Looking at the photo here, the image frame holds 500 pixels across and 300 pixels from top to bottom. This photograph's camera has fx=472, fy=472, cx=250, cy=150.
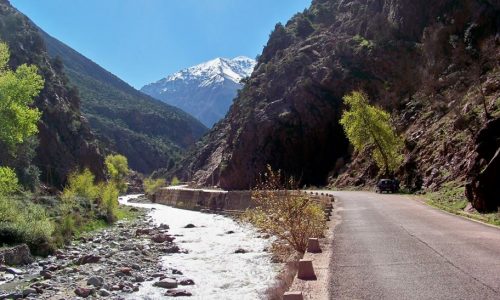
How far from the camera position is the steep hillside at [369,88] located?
4522cm

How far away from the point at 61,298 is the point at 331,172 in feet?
190

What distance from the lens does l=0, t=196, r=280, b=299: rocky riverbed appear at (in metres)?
17.5

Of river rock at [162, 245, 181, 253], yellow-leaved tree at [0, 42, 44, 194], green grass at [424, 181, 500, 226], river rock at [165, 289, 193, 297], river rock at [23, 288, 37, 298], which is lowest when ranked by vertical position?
river rock at [162, 245, 181, 253]

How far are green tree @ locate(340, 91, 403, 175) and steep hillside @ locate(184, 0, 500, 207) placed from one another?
5.18 feet

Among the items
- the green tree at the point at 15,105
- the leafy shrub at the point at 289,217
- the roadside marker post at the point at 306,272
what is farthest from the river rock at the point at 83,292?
the green tree at the point at 15,105

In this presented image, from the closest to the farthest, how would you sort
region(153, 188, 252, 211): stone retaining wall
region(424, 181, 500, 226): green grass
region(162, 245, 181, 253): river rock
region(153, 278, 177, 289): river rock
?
region(424, 181, 500, 226): green grass
region(153, 278, 177, 289): river rock
region(162, 245, 181, 253): river rock
region(153, 188, 252, 211): stone retaining wall

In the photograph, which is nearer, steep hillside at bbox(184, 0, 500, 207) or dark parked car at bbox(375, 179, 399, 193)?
dark parked car at bbox(375, 179, 399, 193)

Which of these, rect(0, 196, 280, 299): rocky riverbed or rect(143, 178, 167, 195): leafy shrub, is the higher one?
rect(0, 196, 280, 299): rocky riverbed

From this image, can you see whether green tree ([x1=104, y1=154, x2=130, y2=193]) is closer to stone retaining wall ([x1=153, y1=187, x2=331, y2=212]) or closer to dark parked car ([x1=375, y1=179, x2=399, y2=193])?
stone retaining wall ([x1=153, y1=187, x2=331, y2=212])

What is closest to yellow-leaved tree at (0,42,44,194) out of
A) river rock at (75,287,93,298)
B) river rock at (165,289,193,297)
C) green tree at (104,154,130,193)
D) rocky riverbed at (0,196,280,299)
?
rocky riverbed at (0,196,280,299)

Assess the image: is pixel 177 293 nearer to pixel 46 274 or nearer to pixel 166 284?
pixel 166 284

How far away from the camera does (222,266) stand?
23.5m

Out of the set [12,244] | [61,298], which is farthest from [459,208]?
[12,244]

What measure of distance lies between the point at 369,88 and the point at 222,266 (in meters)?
57.2
